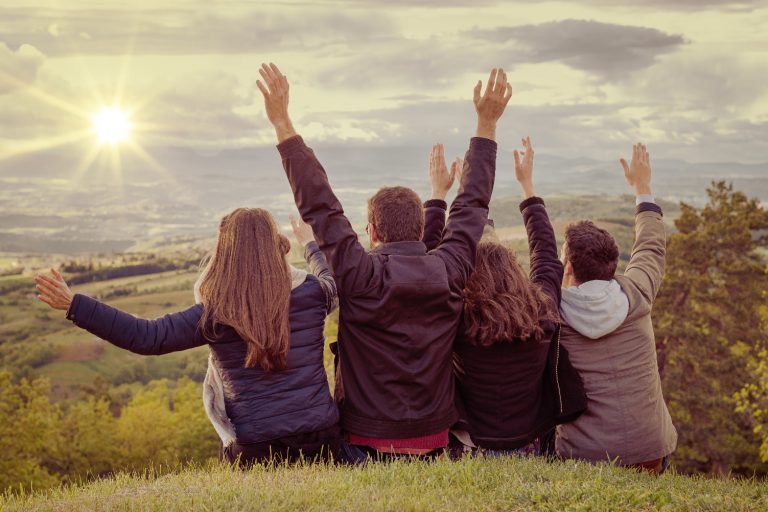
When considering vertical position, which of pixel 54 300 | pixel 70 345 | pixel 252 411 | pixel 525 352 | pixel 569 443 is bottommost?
pixel 70 345

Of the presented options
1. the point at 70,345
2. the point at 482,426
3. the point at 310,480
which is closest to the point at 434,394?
the point at 482,426

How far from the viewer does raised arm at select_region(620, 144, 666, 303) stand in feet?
22.5

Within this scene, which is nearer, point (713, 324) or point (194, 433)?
point (713, 324)

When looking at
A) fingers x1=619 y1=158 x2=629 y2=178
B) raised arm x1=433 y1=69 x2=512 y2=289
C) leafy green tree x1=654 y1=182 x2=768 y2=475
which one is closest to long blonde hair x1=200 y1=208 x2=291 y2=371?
raised arm x1=433 y1=69 x2=512 y2=289

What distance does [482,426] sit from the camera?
6633mm

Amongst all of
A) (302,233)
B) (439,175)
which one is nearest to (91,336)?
(302,233)

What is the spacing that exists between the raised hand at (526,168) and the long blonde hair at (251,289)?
2.80 metres

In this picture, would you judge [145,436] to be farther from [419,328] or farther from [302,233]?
[419,328]

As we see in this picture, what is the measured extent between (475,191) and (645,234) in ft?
6.60

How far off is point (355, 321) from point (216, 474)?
179cm

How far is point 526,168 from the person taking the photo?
761 cm

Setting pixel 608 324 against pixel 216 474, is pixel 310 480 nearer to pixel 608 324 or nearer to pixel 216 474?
pixel 216 474

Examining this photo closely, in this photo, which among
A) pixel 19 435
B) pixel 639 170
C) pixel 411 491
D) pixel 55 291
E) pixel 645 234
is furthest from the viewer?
pixel 19 435

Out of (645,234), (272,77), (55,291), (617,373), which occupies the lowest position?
(617,373)
